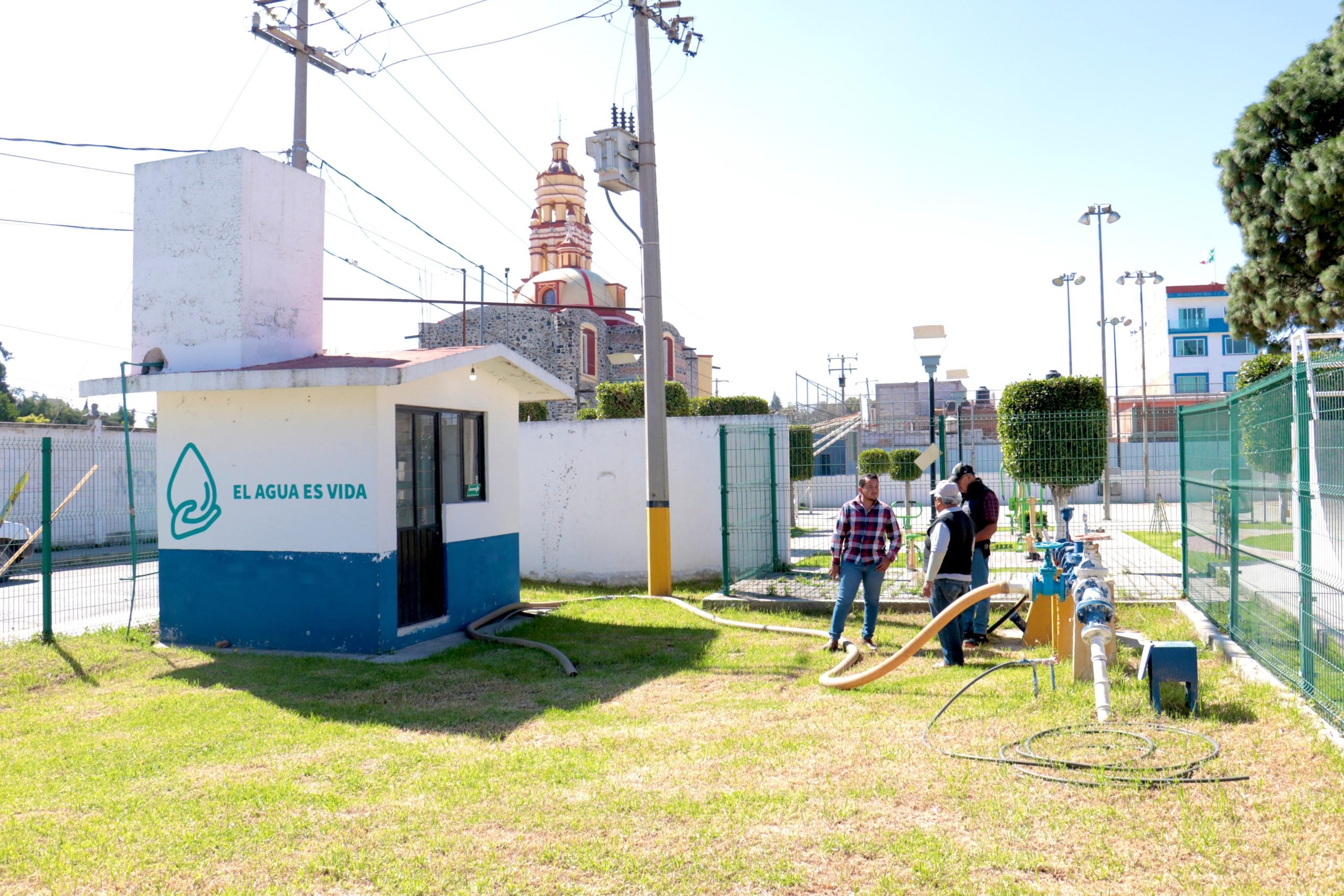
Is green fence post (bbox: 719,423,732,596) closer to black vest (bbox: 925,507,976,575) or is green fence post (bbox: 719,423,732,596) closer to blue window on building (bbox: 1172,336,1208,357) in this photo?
black vest (bbox: 925,507,976,575)

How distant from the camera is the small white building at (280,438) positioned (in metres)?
9.22

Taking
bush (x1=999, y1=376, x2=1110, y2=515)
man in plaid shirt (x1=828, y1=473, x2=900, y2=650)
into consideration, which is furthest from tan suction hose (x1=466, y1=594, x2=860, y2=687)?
bush (x1=999, y1=376, x2=1110, y2=515)

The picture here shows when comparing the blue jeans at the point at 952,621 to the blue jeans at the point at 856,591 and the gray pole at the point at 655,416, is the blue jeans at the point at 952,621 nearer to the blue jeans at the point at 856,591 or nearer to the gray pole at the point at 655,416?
the blue jeans at the point at 856,591

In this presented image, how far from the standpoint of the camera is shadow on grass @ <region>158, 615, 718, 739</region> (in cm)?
696

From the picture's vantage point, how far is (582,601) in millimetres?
12570

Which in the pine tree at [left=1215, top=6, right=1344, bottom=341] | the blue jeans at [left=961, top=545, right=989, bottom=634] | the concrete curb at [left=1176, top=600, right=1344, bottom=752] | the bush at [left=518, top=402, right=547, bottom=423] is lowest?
the concrete curb at [left=1176, top=600, right=1344, bottom=752]

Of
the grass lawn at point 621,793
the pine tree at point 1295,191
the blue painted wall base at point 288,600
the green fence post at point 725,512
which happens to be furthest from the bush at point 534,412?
the grass lawn at point 621,793

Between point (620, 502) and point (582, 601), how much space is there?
2567 millimetres

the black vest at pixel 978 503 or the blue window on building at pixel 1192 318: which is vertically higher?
the blue window on building at pixel 1192 318

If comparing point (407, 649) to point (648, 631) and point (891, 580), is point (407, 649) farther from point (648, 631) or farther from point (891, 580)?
point (891, 580)

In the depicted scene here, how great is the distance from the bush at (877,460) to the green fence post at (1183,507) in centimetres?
1086

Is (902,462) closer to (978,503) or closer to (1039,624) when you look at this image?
(978,503)

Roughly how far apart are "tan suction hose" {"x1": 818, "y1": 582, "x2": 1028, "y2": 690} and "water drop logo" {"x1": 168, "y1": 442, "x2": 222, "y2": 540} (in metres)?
6.28

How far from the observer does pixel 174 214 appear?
10.0 metres
